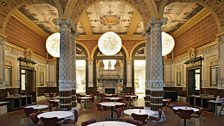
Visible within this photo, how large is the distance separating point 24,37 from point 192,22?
32.1ft

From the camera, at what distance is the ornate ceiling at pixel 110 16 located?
11.0 meters

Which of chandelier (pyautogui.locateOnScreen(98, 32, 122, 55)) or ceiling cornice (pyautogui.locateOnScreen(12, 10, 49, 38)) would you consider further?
ceiling cornice (pyautogui.locateOnScreen(12, 10, 49, 38))

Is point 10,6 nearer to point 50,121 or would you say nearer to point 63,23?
point 63,23

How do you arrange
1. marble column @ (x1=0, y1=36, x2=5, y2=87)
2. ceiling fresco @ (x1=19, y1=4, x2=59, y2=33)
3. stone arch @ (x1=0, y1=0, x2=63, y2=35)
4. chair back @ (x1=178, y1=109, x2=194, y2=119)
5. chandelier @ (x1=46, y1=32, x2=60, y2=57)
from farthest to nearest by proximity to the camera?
ceiling fresco @ (x1=19, y1=4, x2=59, y2=33)
marble column @ (x1=0, y1=36, x2=5, y2=87)
chandelier @ (x1=46, y1=32, x2=60, y2=57)
stone arch @ (x1=0, y1=0, x2=63, y2=35)
chair back @ (x1=178, y1=109, x2=194, y2=119)

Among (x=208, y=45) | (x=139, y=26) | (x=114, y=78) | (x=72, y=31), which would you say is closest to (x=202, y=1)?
(x=208, y=45)

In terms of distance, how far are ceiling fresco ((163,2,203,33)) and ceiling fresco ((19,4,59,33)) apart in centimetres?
573

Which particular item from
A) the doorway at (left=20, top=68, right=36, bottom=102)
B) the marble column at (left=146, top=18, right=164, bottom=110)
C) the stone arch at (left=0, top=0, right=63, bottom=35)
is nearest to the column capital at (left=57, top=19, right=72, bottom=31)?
the stone arch at (left=0, top=0, right=63, bottom=35)

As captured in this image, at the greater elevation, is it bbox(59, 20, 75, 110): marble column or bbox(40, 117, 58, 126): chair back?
bbox(59, 20, 75, 110): marble column

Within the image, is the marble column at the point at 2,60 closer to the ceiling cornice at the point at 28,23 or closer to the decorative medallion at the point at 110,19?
the ceiling cornice at the point at 28,23

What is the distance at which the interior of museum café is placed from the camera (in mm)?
8195

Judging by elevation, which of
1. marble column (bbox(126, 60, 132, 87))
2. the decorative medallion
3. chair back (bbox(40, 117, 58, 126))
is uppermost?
the decorative medallion

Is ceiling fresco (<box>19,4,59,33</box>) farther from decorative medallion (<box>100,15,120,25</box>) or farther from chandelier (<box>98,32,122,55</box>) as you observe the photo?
chandelier (<box>98,32,122,55</box>)

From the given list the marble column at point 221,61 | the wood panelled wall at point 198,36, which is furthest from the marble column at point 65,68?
the wood panelled wall at point 198,36

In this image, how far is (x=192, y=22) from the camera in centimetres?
1324
